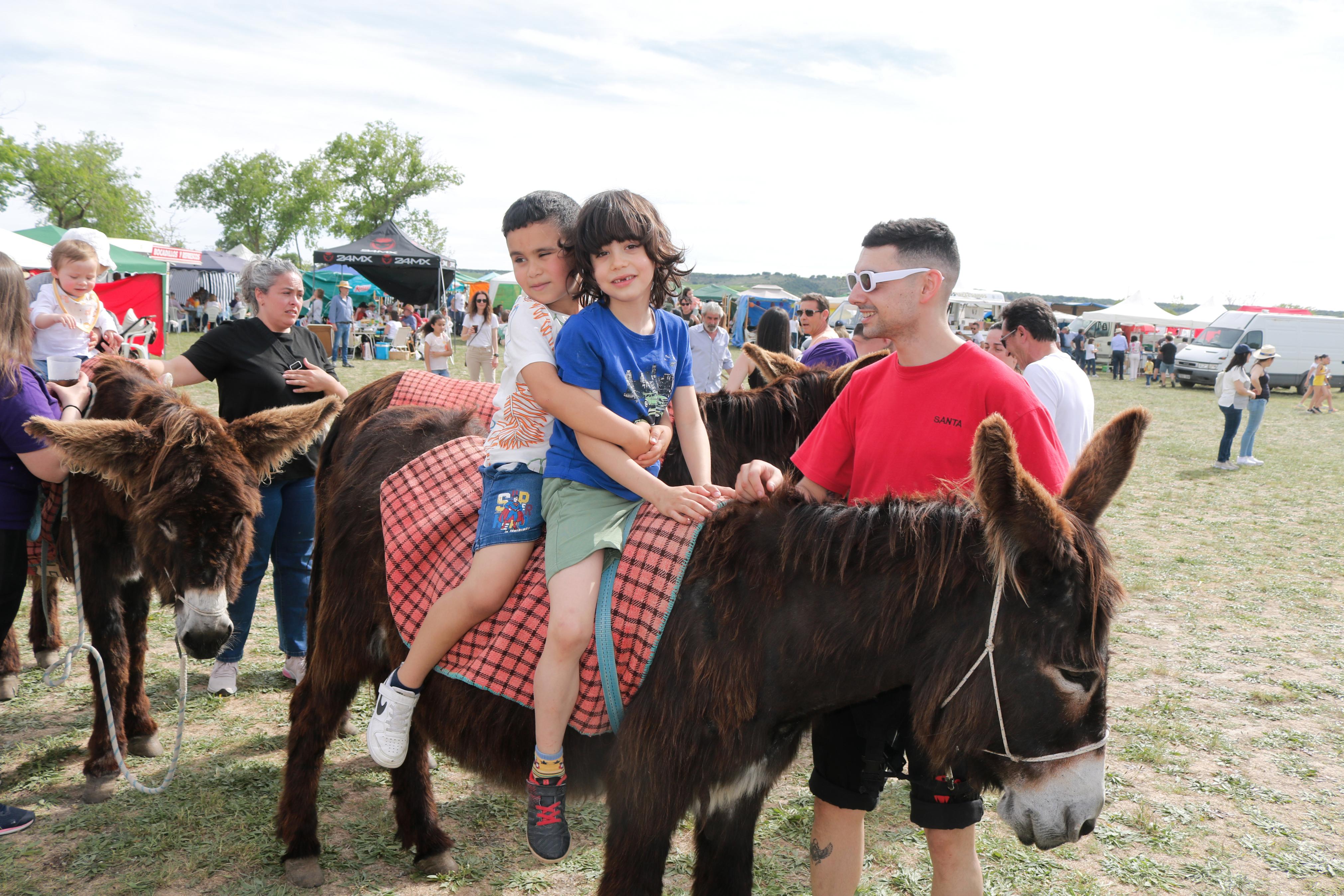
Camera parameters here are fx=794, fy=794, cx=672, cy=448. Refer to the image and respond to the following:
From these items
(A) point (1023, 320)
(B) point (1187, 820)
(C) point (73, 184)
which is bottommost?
(B) point (1187, 820)

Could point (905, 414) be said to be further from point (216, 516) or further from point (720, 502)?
point (216, 516)

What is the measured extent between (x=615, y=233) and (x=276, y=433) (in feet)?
7.21

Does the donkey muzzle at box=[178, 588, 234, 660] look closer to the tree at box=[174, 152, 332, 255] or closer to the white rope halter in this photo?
the white rope halter

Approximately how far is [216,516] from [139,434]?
49 centimetres

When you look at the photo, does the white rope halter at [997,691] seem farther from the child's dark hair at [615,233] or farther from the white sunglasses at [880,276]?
A: the child's dark hair at [615,233]

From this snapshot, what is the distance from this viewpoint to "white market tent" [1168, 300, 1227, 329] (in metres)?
45.0

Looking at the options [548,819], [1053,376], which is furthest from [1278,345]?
[548,819]

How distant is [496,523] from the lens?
249 cm

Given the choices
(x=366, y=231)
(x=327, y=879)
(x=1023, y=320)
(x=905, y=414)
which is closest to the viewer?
(x=905, y=414)

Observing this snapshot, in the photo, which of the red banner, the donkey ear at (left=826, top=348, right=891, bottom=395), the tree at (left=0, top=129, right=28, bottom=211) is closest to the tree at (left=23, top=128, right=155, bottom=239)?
the tree at (left=0, top=129, right=28, bottom=211)

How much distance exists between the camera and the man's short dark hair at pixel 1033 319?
212 inches

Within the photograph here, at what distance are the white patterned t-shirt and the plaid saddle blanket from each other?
0.29 m

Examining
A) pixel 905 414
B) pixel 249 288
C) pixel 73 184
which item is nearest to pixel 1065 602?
pixel 905 414

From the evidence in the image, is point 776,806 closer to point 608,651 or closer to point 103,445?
point 608,651
